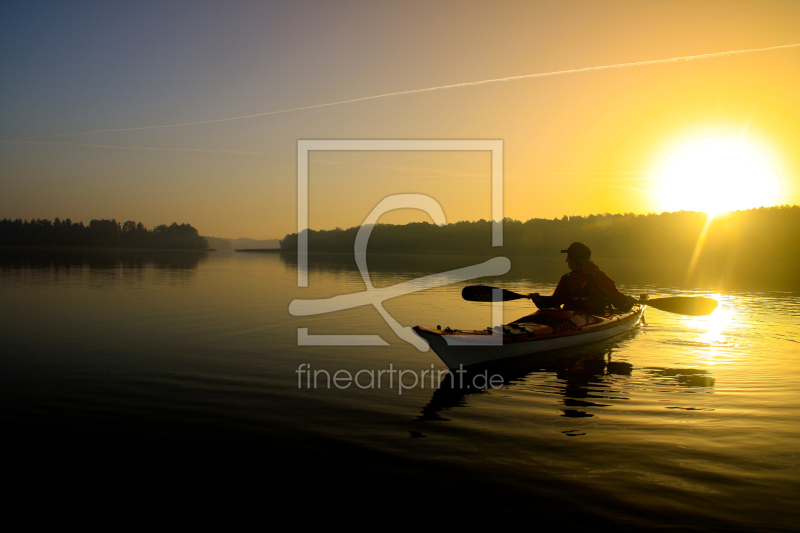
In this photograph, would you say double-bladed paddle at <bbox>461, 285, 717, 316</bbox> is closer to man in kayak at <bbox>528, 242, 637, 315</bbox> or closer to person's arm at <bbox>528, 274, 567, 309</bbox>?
person's arm at <bbox>528, 274, 567, 309</bbox>

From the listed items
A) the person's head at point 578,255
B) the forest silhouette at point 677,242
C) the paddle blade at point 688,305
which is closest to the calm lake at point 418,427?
the paddle blade at point 688,305

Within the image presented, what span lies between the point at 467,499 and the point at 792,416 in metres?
6.55

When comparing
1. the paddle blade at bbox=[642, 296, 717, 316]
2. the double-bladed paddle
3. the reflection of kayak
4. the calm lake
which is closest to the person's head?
the reflection of kayak

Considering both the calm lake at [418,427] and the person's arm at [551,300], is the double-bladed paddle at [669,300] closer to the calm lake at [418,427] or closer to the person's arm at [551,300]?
the person's arm at [551,300]

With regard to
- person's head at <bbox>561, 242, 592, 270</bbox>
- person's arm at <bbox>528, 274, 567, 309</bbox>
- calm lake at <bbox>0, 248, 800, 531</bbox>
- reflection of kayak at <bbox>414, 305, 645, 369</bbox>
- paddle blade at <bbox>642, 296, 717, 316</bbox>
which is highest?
person's head at <bbox>561, 242, 592, 270</bbox>

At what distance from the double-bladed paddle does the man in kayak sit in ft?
3.24

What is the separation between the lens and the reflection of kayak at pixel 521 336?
1060cm

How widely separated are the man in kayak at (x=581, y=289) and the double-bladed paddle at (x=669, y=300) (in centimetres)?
99

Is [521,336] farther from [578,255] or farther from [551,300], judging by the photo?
[578,255]

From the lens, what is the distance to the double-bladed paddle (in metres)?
15.2

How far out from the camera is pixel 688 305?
16.5 metres

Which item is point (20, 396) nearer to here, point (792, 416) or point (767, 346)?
point (792, 416)

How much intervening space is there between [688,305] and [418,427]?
12915 millimetres

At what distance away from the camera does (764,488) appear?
566 centimetres
